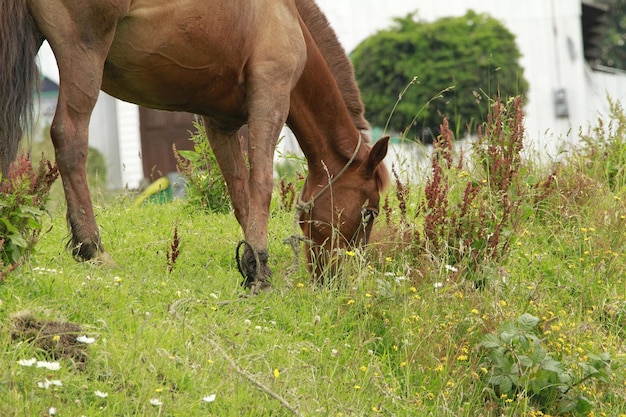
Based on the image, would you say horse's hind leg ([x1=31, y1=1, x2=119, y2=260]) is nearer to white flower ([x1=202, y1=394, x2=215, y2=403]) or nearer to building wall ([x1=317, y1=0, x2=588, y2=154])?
white flower ([x1=202, y1=394, x2=215, y2=403])

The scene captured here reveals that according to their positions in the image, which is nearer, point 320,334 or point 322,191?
point 320,334

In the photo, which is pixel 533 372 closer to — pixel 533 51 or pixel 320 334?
pixel 320 334

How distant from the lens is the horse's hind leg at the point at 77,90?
5.24m

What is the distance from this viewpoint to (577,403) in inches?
198

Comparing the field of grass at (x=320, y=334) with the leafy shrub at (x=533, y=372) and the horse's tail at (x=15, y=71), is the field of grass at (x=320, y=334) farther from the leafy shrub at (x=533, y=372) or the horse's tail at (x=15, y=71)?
the horse's tail at (x=15, y=71)

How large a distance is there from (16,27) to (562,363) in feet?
10.3

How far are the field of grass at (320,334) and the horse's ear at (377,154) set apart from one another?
37 centimetres

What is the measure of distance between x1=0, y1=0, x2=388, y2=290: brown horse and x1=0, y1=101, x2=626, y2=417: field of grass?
313mm

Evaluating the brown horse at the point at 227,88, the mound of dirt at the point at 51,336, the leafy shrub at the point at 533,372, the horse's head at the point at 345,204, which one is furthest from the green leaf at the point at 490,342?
the mound of dirt at the point at 51,336

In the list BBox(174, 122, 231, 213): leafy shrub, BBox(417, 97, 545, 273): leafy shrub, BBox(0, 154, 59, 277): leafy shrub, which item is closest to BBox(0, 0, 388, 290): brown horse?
BBox(0, 154, 59, 277): leafy shrub

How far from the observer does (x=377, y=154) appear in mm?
6473

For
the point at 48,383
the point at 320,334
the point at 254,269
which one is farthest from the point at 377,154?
the point at 48,383

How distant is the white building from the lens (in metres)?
25.6

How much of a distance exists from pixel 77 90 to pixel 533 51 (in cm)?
2298
